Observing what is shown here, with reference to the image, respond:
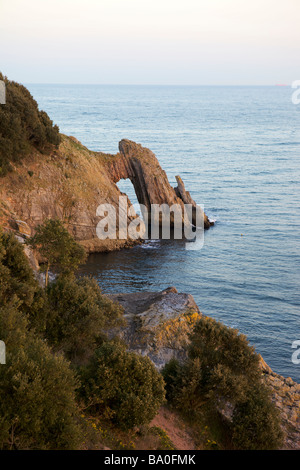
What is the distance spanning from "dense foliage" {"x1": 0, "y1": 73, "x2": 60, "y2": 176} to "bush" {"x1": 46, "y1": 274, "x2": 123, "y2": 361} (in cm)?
2619

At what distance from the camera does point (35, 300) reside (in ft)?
82.6

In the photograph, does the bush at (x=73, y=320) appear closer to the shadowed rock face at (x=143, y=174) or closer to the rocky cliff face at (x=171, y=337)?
the rocky cliff face at (x=171, y=337)

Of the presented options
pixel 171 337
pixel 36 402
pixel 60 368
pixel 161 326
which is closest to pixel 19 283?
pixel 60 368

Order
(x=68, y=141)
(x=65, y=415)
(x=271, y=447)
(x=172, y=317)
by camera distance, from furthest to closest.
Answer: (x=68, y=141)
(x=172, y=317)
(x=271, y=447)
(x=65, y=415)

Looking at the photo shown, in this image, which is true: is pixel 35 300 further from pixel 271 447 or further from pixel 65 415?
pixel 271 447

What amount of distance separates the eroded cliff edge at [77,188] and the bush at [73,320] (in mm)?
18435

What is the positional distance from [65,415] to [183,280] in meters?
33.9

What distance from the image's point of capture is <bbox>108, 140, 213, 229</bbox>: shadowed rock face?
64.0 m

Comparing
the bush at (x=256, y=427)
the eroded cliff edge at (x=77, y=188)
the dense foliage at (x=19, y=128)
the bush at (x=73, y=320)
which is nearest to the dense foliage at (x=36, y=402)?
the bush at (x=73, y=320)

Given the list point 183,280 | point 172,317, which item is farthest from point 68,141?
point 172,317

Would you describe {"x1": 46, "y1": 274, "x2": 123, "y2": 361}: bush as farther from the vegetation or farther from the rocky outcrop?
the rocky outcrop

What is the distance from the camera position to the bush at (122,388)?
18.9 meters

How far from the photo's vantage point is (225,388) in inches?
834
